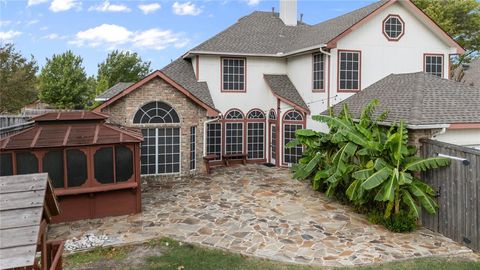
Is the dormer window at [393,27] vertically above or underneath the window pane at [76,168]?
above

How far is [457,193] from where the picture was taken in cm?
925

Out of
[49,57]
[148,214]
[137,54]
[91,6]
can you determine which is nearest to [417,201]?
[148,214]

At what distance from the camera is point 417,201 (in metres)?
10.3

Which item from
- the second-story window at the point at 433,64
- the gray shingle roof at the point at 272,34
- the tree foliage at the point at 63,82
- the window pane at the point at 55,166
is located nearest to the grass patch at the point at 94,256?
the window pane at the point at 55,166

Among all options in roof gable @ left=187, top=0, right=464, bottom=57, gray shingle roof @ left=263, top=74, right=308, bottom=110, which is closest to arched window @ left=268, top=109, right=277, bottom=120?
gray shingle roof @ left=263, top=74, right=308, bottom=110

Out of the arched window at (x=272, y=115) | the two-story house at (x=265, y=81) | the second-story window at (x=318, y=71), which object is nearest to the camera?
the two-story house at (x=265, y=81)

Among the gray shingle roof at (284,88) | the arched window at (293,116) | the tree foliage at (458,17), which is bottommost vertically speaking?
the arched window at (293,116)

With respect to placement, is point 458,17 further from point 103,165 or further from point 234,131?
point 103,165

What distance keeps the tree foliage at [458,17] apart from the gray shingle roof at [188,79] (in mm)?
19235

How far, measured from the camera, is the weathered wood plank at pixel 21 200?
3628 mm

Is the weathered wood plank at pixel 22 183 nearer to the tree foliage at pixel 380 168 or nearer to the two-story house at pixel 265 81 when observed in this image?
the tree foliage at pixel 380 168

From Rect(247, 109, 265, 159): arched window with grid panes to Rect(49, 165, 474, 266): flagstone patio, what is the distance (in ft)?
18.9

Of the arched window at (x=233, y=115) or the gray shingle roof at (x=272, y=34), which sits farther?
the arched window at (x=233, y=115)

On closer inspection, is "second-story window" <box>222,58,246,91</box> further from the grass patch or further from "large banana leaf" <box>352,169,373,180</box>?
the grass patch
